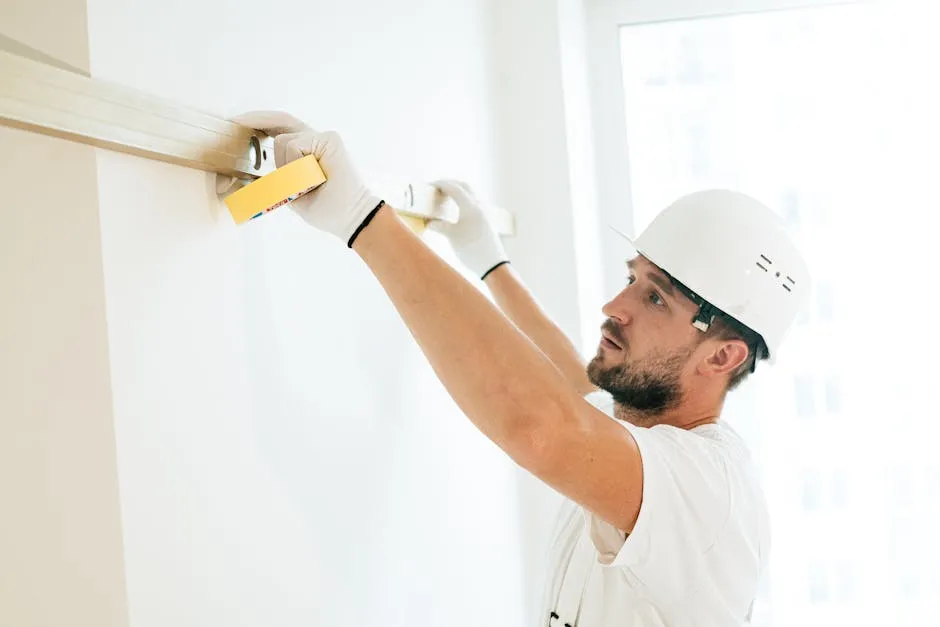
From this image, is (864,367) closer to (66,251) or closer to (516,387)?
(516,387)

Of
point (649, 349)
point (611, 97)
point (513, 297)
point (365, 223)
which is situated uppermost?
point (611, 97)

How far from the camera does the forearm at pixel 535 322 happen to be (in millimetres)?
2066

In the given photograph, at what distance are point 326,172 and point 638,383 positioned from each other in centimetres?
69

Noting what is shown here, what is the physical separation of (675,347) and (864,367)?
1.41 m

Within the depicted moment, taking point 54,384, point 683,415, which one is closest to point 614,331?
point 683,415

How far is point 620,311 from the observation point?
66.4 inches

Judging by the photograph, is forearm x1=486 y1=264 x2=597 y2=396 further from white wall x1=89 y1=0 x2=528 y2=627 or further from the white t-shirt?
the white t-shirt

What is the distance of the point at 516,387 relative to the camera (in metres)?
1.29

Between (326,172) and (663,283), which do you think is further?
(663,283)

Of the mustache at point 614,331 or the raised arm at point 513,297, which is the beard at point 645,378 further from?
the raised arm at point 513,297

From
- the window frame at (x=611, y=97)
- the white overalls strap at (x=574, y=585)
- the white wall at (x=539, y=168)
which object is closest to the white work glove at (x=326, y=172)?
the white overalls strap at (x=574, y=585)

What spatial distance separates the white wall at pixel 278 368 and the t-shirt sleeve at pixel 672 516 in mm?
411

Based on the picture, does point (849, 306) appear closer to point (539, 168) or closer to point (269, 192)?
point (539, 168)

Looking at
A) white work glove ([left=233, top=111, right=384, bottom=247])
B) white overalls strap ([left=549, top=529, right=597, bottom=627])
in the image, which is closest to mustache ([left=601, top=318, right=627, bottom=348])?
white overalls strap ([left=549, top=529, right=597, bottom=627])
